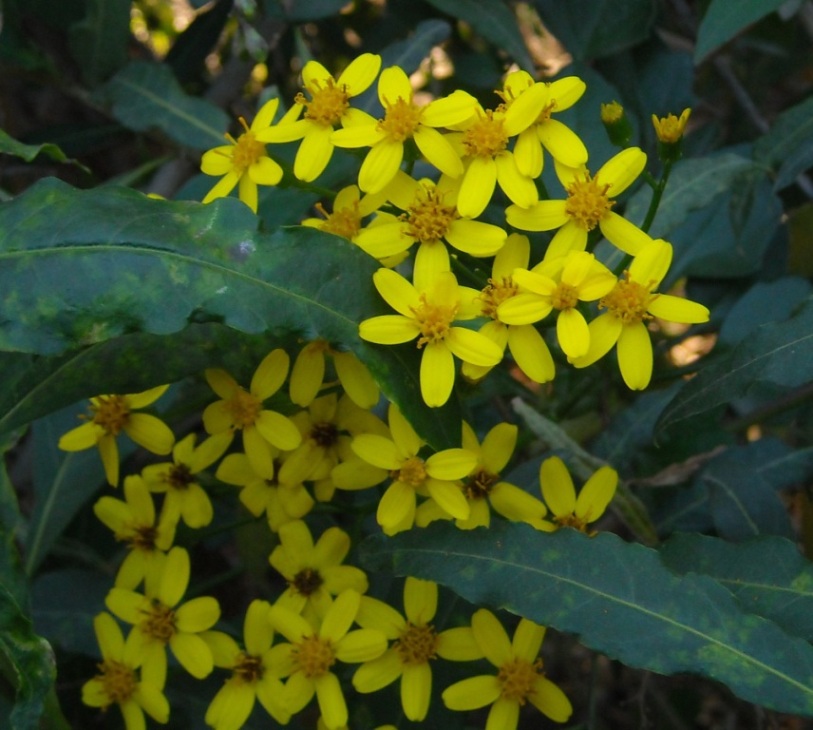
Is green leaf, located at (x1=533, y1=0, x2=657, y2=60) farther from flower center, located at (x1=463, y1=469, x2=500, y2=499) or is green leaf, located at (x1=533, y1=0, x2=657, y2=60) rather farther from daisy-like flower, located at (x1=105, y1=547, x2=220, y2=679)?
daisy-like flower, located at (x1=105, y1=547, x2=220, y2=679)

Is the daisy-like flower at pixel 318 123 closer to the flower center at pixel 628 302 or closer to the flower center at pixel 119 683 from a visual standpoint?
the flower center at pixel 628 302

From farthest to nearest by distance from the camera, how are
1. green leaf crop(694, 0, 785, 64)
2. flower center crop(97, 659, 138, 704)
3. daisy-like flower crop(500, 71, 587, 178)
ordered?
green leaf crop(694, 0, 785, 64) < flower center crop(97, 659, 138, 704) < daisy-like flower crop(500, 71, 587, 178)

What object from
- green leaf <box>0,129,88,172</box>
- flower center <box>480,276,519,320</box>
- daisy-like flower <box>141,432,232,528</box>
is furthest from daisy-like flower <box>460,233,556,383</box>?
green leaf <box>0,129,88,172</box>

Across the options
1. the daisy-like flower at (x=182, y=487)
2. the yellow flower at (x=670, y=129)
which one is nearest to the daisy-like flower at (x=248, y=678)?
the daisy-like flower at (x=182, y=487)

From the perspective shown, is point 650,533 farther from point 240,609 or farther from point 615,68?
point 240,609

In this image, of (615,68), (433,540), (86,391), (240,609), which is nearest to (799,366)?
(433,540)
